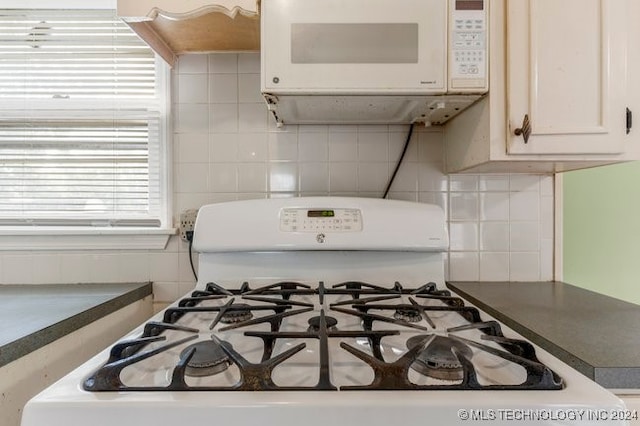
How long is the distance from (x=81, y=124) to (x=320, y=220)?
0.92 m

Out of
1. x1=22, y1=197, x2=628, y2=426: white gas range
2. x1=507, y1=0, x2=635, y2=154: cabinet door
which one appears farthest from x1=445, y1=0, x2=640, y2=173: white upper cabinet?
x1=22, y1=197, x2=628, y2=426: white gas range

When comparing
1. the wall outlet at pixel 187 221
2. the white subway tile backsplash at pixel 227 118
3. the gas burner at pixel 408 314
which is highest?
the white subway tile backsplash at pixel 227 118

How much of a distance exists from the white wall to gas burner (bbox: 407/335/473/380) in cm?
68

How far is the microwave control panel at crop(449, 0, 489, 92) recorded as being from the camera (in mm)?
947

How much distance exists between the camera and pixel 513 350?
654mm

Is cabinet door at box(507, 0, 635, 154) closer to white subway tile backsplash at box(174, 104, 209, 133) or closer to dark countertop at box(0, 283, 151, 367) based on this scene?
white subway tile backsplash at box(174, 104, 209, 133)

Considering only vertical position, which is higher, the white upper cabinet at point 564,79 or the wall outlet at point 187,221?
the white upper cabinet at point 564,79

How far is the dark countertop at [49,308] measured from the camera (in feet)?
2.38

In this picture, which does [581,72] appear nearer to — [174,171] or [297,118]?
[297,118]

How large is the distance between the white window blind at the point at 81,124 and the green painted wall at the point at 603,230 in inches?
58.8

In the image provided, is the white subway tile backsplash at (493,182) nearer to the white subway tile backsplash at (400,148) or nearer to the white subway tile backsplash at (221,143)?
the white subway tile backsplash at (400,148)

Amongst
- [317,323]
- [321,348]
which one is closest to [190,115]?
[317,323]

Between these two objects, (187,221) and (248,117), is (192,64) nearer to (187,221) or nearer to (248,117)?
(248,117)

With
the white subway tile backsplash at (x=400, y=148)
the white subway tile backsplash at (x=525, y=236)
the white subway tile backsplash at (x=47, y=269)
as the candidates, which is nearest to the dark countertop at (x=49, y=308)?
the white subway tile backsplash at (x=47, y=269)
